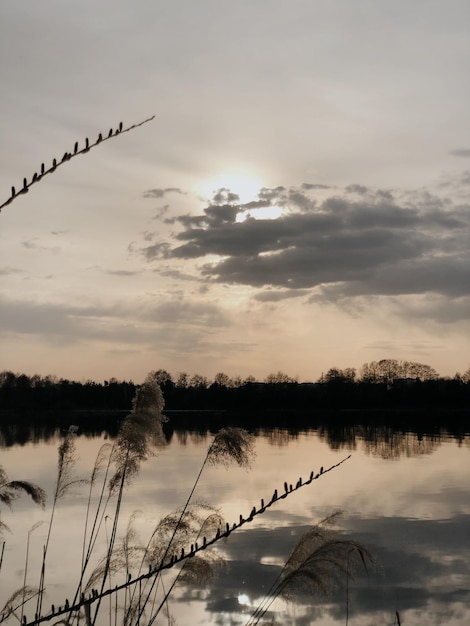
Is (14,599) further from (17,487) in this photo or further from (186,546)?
(186,546)

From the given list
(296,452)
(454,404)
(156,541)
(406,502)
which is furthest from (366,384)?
(156,541)

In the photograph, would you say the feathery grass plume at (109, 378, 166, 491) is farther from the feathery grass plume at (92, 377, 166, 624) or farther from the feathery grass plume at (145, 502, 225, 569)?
the feathery grass plume at (145, 502, 225, 569)

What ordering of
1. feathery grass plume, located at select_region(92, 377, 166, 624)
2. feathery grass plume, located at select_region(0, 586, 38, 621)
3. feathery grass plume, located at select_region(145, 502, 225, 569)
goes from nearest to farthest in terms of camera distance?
feathery grass plume, located at select_region(0, 586, 38, 621), feathery grass plume, located at select_region(92, 377, 166, 624), feathery grass plume, located at select_region(145, 502, 225, 569)

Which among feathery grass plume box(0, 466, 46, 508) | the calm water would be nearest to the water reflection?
the calm water

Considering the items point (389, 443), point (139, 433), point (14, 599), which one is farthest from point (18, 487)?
point (389, 443)

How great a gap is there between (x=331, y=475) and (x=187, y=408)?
92585 mm

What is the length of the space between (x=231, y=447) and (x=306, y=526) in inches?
567

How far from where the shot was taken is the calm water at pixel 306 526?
11500mm

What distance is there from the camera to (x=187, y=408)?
121250 mm

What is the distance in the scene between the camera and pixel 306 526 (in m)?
17.8

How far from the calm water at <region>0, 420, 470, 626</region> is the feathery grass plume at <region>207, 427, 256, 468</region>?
370cm

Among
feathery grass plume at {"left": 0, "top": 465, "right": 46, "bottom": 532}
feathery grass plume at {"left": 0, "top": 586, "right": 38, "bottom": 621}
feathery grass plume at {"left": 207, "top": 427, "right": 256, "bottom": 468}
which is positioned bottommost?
feathery grass plume at {"left": 0, "top": 586, "right": 38, "bottom": 621}

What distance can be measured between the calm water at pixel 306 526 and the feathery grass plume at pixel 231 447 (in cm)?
370

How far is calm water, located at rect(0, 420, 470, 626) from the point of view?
1150 cm
